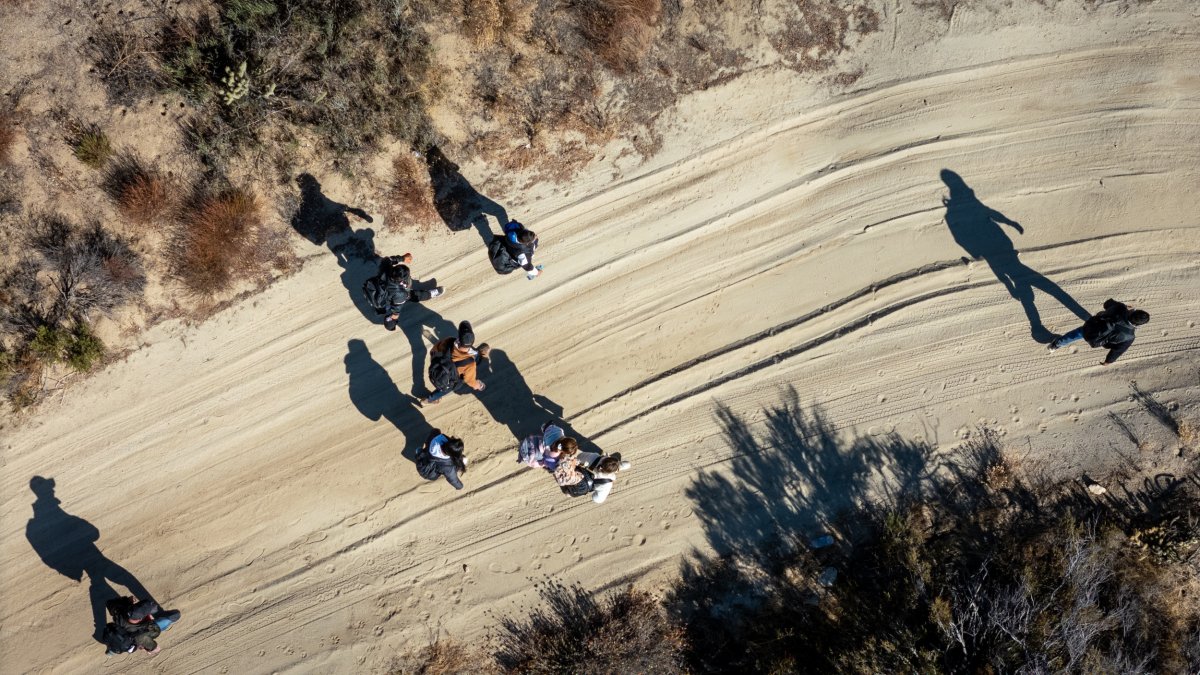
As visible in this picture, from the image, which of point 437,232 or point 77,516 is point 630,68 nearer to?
point 437,232

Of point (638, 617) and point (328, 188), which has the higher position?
point (328, 188)

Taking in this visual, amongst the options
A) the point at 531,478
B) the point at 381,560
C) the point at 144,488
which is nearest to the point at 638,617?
the point at 531,478

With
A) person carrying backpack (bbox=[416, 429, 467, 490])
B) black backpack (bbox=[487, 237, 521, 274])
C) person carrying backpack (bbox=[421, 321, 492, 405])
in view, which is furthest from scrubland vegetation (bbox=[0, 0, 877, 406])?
person carrying backpack (bbox=[416, 429, 467, 490])

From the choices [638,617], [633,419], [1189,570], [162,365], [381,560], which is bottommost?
[1189,570]

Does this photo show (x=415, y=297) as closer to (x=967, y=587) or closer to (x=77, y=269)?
(x=77, y=269)

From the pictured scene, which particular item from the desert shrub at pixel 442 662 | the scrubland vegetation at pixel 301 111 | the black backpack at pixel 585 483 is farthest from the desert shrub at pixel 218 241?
the desert shrub at pixel 442 662

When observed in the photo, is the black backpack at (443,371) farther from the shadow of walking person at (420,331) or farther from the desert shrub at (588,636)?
the desert shrub at (588,636)
